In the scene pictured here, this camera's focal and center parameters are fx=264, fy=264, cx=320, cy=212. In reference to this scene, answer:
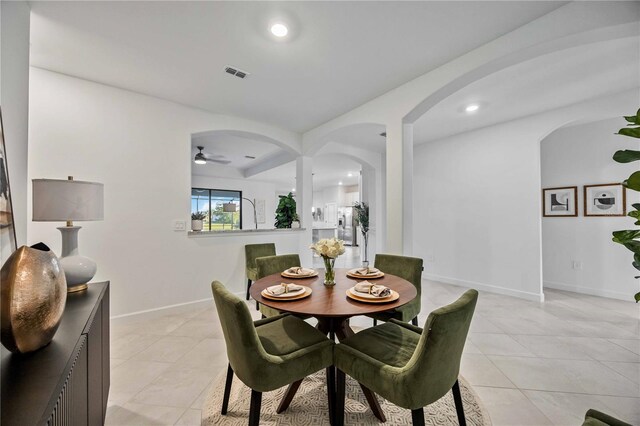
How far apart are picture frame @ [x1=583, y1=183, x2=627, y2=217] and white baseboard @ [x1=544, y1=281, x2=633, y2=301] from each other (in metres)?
1.08

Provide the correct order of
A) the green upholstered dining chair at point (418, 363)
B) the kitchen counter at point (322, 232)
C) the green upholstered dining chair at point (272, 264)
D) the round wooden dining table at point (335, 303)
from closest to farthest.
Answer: the green upholstered dining chair at point (418, 363) < the round wooden dining table at point (335, 303) < the green upholstered dining chair at point (272, 264) < the kitchen counter at point (322, 232)

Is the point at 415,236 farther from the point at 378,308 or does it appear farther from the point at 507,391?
the point at 378,308

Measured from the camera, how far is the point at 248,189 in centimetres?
843

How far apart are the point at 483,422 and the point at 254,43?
309cm

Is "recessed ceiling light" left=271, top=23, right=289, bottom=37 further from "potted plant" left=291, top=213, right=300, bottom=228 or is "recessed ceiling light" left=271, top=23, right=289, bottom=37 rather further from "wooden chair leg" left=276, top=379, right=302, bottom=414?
"potted plant" left=291, top=213, right=300, bottom=228

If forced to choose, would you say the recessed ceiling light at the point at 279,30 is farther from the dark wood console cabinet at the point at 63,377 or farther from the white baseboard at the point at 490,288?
the white baseboard at the point at 490,288

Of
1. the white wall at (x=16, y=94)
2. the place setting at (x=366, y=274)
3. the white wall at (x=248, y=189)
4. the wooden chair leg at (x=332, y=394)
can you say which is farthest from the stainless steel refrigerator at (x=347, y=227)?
the white wall at (x=16, y=94)

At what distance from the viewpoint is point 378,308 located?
1.44 m

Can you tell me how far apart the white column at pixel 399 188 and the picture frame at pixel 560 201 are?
3031 mm

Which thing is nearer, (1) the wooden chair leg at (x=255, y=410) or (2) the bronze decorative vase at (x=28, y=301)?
(2) the bronze decorative vase at (x=28, y=301)

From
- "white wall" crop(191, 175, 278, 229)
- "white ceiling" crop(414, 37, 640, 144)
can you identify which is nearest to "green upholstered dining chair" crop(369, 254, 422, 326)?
"white ceiling" crop(414, 37, 640, 144)

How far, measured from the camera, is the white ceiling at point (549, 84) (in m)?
2.36

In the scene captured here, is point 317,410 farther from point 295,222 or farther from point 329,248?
point 295,222

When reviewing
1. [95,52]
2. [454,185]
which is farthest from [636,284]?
[95,52]
